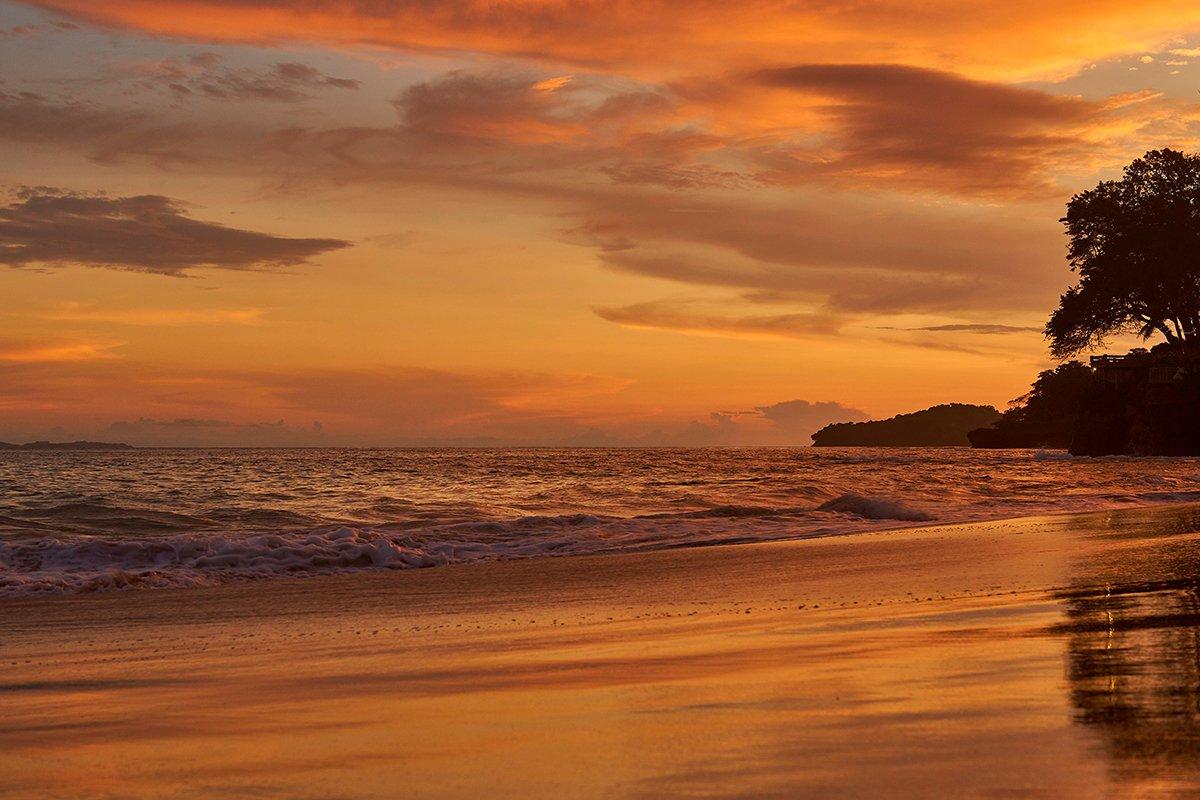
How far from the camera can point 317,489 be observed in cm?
3120

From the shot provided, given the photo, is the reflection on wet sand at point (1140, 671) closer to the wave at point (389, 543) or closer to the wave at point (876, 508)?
the wave at point (389, 543)

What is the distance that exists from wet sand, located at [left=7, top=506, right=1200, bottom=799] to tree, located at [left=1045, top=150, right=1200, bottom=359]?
Result: 63713mm

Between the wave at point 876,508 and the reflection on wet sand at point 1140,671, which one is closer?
the reflection on wet sand at point 1140,671

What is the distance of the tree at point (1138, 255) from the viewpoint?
6544 cm

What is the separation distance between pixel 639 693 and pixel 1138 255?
69691 millimetres

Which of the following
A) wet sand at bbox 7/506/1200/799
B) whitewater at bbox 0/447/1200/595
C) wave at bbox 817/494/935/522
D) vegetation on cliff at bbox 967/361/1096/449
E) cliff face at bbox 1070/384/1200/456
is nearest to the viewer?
wet sand at bbox 7/506/1200/799

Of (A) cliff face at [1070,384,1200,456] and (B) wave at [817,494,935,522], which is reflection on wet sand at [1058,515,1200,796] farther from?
(A) cliff face at [1070,384,1200,456]

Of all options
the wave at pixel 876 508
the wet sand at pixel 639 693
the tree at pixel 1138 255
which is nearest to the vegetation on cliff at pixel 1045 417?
the tree at pixel 1138 255

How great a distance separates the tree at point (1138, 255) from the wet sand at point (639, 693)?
63.7 m

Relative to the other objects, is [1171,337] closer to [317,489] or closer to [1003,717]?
[317,489]

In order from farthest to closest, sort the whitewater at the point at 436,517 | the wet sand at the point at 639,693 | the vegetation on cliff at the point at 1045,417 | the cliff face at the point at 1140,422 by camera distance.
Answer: the vegetation on cliff at the point at 1045,417 < the cliff face at the point at 1140,422 < the whitewater at the point at 436,517 < the wet sand at the point at 639,693

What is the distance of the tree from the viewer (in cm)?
6544

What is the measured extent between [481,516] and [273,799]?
18.0 m

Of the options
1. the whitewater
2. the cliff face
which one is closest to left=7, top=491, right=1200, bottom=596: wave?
the whitewater
